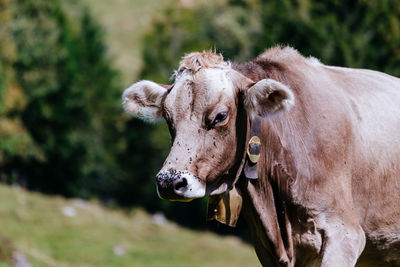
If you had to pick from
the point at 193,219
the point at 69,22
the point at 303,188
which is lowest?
the point at 193,219

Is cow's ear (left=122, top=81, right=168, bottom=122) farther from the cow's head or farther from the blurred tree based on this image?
the blurred tree

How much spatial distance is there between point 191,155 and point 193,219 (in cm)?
5118

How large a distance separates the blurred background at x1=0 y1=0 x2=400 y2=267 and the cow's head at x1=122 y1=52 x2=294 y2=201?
22496 mm

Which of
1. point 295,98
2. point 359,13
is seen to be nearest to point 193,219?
point 359,13

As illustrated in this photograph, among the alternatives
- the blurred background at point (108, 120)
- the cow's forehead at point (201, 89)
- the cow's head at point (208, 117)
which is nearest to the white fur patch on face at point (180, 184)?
the cow's head at point (208, 117)

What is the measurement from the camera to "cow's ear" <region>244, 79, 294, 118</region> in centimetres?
570

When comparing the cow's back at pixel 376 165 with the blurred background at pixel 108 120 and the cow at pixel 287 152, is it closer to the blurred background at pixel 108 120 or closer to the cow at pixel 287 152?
the cow at pixel 287 152

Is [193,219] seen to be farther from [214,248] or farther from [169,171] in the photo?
[169,171]

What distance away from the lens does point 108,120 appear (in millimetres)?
60438

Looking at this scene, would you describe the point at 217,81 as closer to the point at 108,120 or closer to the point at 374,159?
the point at 374,159

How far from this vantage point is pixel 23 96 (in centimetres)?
5081

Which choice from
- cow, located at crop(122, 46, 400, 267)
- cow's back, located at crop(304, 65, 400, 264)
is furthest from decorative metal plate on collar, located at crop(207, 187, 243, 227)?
cow's back, located at crop(304, 65, 400, 264)

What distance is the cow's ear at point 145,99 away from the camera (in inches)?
250

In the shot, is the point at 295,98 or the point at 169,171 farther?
the point at 295,98
